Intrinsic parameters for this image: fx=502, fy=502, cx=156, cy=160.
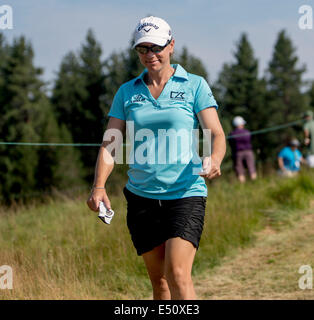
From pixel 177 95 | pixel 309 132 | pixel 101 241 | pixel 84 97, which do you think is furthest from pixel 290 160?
pixel 84 97

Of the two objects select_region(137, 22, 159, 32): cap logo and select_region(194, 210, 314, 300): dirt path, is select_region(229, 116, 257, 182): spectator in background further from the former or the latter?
select_region(137, 22, 159, 32): cap logo

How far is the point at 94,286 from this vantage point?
483 cm

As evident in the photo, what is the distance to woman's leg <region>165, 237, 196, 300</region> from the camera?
282 cm

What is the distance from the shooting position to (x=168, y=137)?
115 inches

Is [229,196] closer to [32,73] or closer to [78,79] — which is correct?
[32,73]

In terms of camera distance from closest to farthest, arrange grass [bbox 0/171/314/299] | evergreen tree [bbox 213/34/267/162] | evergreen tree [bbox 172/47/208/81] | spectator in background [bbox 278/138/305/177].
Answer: grass [bbox 0/171/314/299]
spectator in background [bbox 278/138/305/177]
evergreen tree [bbox 172/47/208/81]
evergreen tree [bbox 213/34/267/162]

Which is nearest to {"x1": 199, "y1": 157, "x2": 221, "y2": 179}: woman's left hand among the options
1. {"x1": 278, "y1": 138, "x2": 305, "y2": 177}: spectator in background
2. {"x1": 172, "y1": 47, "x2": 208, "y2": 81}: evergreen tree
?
{"x1": 278, "y1": 138, "x2": 305, "y2": 177}: spectator in background

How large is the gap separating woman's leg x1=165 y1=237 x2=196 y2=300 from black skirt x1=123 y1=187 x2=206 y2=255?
50 millimetres

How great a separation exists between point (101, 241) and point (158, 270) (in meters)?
2.91

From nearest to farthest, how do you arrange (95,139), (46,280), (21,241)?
(46,280) < (21,241) < (95,139)

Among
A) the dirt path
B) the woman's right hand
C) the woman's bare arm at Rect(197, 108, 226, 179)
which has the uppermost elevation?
the woman's bare arm at Rect(197, 108, 226, 179)

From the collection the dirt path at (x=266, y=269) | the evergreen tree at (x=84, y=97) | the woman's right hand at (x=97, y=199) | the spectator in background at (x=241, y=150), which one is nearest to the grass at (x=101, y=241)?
the dirt path at (x=266, y=269)
